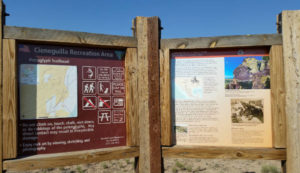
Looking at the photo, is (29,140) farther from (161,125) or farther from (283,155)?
(283,155)

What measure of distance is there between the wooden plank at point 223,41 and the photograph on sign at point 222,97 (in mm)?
93

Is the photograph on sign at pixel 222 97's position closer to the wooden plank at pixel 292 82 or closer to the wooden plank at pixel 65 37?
the wooden plank at pixel 292 82

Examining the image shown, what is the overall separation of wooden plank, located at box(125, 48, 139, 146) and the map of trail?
62 cm

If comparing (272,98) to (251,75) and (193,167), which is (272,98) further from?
(193,167)

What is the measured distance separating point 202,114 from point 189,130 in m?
0.26

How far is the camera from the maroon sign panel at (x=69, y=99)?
2.40 m

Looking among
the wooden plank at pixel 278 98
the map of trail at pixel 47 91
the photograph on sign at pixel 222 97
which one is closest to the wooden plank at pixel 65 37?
the map of trail at pixel 47 91

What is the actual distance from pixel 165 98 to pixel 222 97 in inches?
28.2

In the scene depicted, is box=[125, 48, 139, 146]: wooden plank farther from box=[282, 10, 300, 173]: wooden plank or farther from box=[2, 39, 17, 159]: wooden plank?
box=[282, 10, 300, 173]: wooden plank

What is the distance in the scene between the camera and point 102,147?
2.66 meters

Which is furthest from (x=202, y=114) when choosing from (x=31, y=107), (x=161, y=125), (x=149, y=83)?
(x=31, y=107)

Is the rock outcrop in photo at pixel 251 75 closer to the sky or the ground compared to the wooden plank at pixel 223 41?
closer to the ground

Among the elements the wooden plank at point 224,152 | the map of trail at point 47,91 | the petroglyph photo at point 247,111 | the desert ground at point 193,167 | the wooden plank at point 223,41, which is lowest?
the desert ground at point 193,167

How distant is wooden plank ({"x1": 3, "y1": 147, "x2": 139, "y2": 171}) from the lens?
228 centimetres
